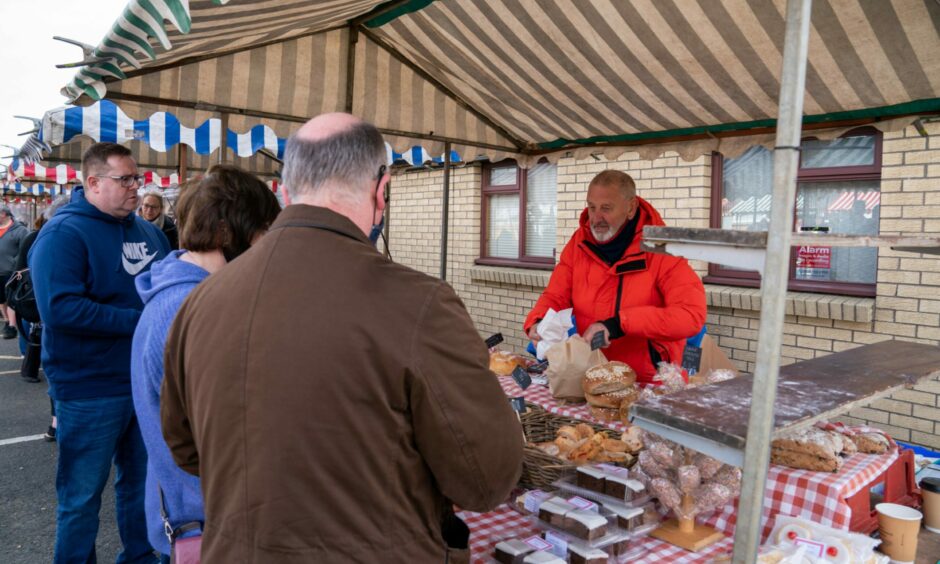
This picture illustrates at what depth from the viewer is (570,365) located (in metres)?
3.02

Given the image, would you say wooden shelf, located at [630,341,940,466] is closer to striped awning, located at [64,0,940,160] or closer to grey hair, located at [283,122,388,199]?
grey hair, located at [283,122,388,199]

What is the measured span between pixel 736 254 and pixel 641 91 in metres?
2.42

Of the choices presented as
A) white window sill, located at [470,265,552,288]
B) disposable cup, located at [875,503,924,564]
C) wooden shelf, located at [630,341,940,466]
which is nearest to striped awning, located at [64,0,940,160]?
wooden shelf, located at [630,341,940,466]

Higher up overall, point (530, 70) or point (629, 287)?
point (530, 70)

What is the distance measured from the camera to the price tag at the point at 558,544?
1.63 meters

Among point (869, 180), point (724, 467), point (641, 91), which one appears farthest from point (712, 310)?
point (724, 467)

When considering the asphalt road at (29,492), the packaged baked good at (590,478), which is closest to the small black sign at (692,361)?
the packaged baked good at (590,478)

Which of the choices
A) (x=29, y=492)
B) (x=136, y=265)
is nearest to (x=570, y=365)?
(x=136, y=265)

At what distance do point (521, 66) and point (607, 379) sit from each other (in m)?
1.99

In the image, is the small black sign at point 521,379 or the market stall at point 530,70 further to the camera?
the small black sign at point 521,379

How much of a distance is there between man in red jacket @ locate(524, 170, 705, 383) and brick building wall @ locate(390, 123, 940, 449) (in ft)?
4.23

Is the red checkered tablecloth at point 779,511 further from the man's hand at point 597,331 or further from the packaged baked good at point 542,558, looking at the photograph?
the man's hand at point 597,331

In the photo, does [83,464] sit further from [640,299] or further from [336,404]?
[640,299]

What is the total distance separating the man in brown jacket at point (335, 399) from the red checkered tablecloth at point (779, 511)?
0.69m
